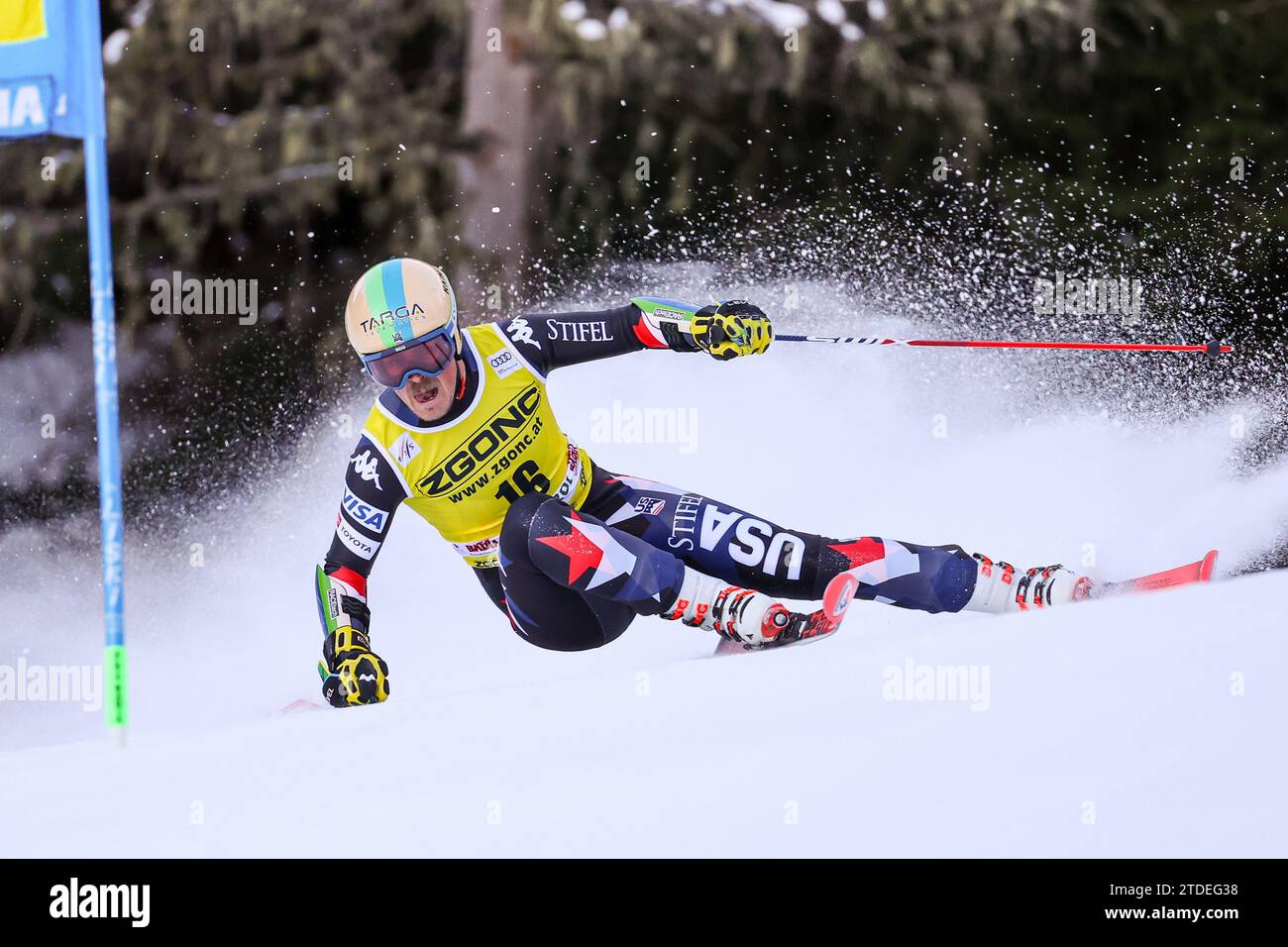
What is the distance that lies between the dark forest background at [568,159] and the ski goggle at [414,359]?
464 centimetres

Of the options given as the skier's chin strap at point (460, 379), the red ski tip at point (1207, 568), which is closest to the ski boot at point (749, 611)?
the skier's chin strap at point (460, 379)

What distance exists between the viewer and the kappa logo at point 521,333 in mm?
4078

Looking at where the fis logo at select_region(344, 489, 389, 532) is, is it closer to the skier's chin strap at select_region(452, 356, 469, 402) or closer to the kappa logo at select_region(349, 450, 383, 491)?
the kappa logo at select_region(349, 450, 383, 491)

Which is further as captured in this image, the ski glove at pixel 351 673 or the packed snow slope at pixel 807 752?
the ski glove at pixel 351 673

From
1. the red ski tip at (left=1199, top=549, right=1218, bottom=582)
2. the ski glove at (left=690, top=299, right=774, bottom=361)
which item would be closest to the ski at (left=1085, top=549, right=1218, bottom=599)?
the red ski tip at (left=1199, top=549, right=1218, bottom=582)

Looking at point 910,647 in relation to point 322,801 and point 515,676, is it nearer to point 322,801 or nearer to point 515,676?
point 322,801

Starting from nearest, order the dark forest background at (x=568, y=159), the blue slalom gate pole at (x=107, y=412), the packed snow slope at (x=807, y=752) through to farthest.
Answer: the packed snow slope at (x=807, y=752)
the blue slalom gate pole at (x=107, y=412)
the dark forest background at (x=568, y=159)

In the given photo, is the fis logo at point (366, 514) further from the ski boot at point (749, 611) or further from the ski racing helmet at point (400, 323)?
the ski boot at point (749, 611)

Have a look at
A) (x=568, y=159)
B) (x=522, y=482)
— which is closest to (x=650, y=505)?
(x=522, y=482)

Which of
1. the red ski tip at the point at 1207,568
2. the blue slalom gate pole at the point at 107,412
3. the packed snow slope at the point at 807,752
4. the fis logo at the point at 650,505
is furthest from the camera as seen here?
the fis logo at the point at 650,505

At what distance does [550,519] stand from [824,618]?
0.82 metres

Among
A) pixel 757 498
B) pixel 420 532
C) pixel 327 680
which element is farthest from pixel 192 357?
pixel 327 680

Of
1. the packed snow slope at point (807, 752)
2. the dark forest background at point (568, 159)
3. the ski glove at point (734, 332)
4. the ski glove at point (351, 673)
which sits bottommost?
the packed snow slope at point (807, 752)

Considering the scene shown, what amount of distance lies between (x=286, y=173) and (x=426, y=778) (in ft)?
22.0
